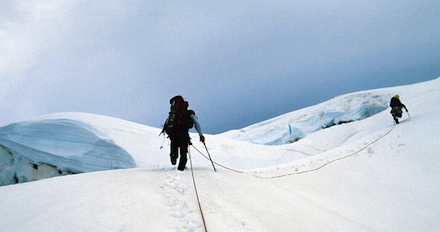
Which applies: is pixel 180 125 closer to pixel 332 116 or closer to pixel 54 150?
pixel 54 150

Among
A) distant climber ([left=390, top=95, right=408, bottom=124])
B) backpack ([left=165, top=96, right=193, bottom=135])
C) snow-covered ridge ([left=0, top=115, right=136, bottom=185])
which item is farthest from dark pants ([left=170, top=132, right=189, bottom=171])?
distant climber ([left=390, top=95, right=408, bottom=124])

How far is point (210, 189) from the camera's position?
324 centimetres

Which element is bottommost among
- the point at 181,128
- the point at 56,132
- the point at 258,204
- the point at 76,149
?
the point at 258,204

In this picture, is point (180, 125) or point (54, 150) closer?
point (180, 125)

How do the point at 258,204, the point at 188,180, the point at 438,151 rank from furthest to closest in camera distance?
1. the point at 438,151
2. the point at 188,180
3. the point at 258,204

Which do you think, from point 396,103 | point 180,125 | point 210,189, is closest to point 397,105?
point 396,103

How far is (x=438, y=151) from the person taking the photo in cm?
596

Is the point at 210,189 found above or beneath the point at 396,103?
beneath

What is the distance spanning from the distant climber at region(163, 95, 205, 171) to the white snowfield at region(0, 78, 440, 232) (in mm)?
448

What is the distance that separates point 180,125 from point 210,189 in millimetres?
Result: 1801

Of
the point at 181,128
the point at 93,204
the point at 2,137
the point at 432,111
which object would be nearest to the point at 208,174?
the point at 181,128

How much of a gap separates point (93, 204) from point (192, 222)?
1218mm

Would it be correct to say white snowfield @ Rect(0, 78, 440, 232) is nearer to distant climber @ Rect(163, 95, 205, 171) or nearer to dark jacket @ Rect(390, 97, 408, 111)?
distant climber @ Rect(163, 95, 205, 171)

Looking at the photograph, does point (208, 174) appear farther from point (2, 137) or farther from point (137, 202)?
point (2, 137)
